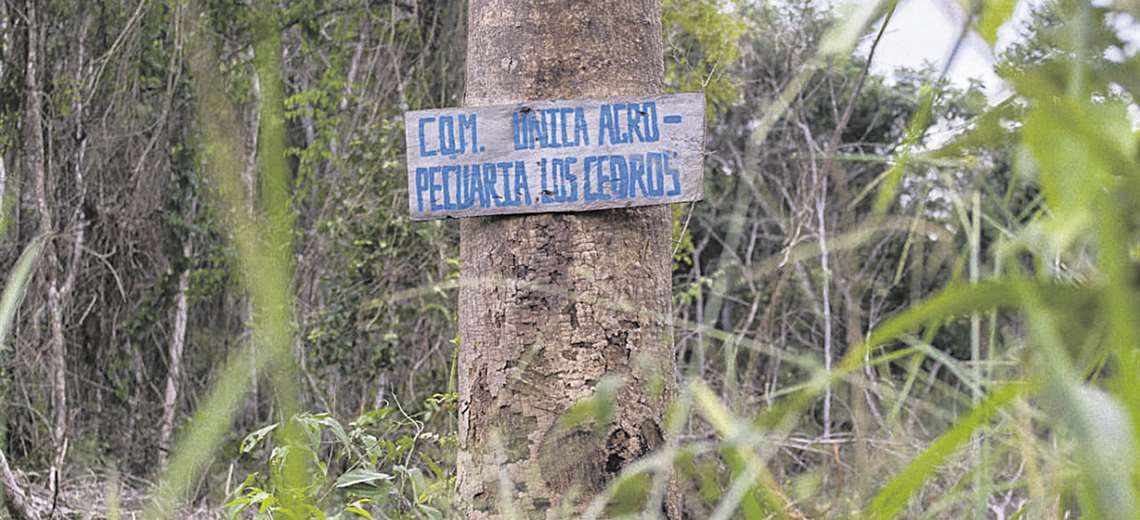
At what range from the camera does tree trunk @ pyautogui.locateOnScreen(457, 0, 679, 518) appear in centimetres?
183

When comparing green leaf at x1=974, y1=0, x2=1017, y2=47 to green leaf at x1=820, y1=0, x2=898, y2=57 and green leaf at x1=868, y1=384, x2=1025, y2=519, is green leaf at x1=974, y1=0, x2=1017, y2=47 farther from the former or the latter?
green leaf at x1=868, y1=384, x2=1025, y2=519

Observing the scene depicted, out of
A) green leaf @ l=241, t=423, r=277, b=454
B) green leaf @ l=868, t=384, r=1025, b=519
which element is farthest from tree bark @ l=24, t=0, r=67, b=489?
green leaf @ l=868, t=384, r=1025, b=519

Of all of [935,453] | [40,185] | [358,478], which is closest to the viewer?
[935,453]

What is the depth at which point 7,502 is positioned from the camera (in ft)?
8.82

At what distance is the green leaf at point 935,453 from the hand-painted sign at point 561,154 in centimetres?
141

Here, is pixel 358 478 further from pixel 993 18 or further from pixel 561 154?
pixel 993 18

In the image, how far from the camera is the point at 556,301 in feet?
6.21

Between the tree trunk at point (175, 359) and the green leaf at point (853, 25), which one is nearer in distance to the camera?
the green leaf at point (853, 25)

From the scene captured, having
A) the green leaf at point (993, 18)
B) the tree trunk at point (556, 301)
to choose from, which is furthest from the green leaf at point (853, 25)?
the tree trunk at point (556, 301)

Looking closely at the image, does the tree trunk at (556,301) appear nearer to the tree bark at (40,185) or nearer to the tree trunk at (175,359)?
the tree bark at (40,185)

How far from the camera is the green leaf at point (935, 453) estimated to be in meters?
0.49

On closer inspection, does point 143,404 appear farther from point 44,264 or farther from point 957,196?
point 957,196

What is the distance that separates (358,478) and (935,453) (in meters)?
1.23

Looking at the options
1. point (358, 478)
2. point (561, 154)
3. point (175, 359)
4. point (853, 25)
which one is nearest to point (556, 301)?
point (561, 154)
